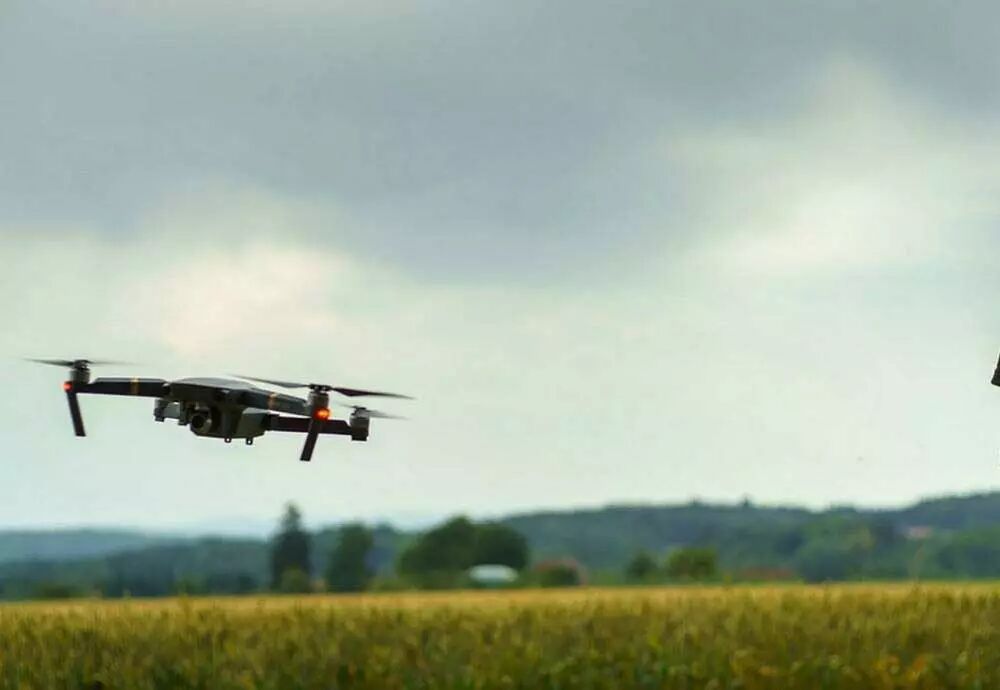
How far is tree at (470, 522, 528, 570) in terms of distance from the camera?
2995 centimetres

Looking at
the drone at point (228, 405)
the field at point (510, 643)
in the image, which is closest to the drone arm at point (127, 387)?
the drone at point (228, 405)

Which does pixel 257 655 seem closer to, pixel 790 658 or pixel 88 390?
pixel 790 658

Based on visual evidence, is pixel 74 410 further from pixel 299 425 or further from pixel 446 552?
pixel 446 552

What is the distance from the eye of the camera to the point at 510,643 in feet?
68.6

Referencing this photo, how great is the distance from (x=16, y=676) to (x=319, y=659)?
15.7 ft

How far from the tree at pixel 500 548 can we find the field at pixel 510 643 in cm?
437

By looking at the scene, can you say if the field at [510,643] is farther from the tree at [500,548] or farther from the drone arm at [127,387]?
the drone arm at [127,387]

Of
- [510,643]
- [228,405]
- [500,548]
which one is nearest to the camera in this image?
[228,405]

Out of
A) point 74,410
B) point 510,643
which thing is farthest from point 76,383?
point 510,643

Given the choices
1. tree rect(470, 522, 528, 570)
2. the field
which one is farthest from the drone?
tree rect(470, 522, 528, 570)

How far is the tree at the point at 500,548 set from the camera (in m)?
30.0

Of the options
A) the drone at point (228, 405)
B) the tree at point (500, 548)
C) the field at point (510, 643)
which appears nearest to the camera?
the drone at point (228, 405)

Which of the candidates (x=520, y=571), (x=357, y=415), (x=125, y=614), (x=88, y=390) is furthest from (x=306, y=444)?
(x=520, y=571)

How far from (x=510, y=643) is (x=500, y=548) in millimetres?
9423
